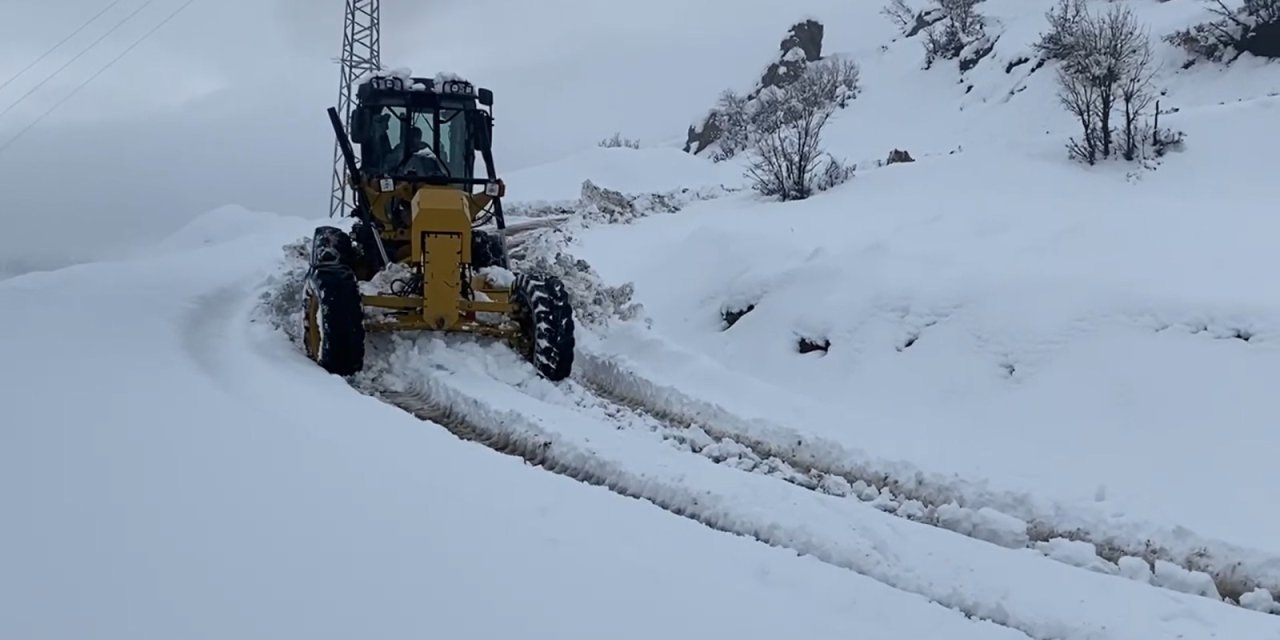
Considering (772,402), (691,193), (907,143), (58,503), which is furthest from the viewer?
(907,143)

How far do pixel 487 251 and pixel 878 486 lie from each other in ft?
18.8

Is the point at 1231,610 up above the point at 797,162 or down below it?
below

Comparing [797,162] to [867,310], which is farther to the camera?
[797,162]

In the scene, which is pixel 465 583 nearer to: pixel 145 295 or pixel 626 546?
pixel 626 546

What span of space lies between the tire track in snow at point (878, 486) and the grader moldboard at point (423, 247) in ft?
3.20

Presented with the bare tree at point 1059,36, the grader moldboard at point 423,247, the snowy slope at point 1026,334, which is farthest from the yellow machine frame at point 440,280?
the bare tree at point 1059,36

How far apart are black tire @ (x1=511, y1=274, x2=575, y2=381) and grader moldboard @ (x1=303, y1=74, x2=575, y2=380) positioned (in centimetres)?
1

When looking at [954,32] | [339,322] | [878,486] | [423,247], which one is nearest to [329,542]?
[878,486]

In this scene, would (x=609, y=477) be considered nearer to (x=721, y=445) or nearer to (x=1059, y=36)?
(x=721, y=445)

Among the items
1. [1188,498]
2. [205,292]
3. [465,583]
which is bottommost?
[1188,498]

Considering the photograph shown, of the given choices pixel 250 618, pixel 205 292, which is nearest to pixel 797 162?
pixel 205 292

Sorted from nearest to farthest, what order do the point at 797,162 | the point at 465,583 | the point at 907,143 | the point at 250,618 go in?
the point at 250,618, the point at 465,583, the point at 797,162, the point at 907,143

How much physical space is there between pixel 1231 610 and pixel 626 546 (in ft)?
8.83

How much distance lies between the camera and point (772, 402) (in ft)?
28.7
